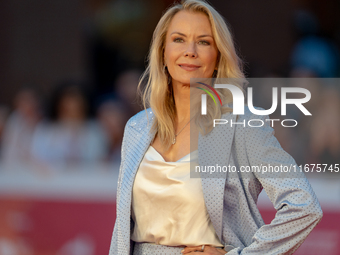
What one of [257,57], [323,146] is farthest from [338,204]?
[257,57]

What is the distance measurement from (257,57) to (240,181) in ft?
14.0

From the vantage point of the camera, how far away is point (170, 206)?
Result: 2.12 meters

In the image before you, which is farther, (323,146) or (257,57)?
(257,57)

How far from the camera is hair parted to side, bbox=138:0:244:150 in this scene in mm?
2264

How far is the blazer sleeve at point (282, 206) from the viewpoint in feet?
6.37

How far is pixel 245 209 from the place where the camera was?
2072mm

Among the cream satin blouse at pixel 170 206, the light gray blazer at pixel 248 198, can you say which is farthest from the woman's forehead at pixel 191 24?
the cream satin blouse at pixel 170 206

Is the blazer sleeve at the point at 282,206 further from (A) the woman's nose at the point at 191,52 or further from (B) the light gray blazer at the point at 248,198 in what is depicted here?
(A) the woman's nose at the point at 191,52

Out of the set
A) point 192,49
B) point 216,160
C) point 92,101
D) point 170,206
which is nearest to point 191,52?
point 192,49

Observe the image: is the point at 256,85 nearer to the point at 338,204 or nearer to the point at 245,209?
the point at 338,204

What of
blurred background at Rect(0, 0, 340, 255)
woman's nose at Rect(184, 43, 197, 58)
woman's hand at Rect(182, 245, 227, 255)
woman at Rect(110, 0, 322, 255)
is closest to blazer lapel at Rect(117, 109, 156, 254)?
woman at Rect(110, 0, 322, 255)

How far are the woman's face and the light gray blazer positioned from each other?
273mm

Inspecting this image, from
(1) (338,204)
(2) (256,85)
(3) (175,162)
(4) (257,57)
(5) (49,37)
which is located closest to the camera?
(3) (175,162)

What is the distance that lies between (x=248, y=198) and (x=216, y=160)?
0.21 m
